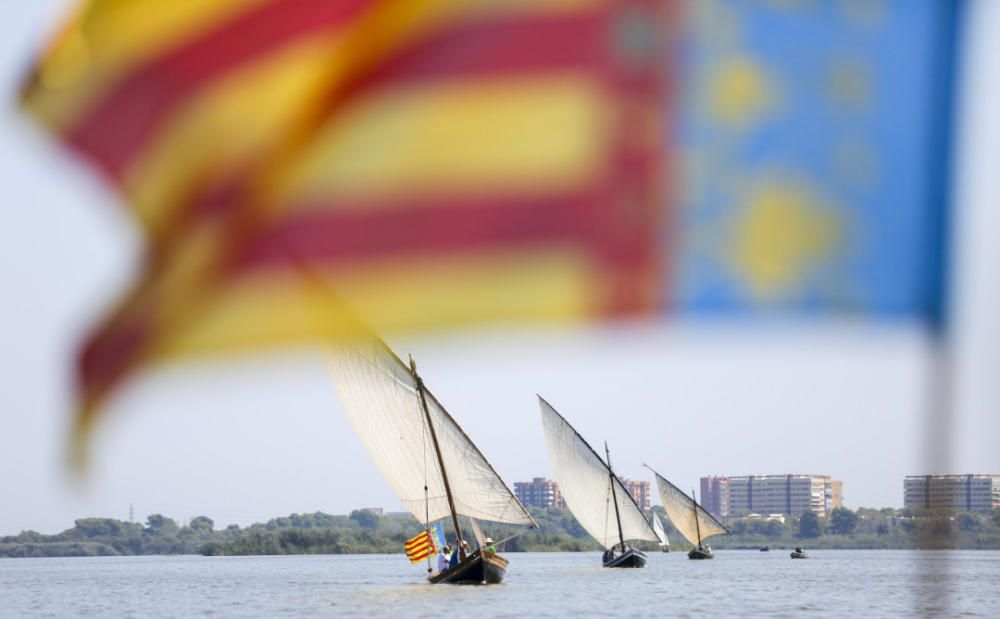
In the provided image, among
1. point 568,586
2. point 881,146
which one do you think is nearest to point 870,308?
point 881,146

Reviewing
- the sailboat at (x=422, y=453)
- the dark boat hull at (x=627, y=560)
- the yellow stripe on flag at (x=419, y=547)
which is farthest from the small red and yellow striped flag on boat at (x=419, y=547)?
the dark boat hull at (x=627, y=560)

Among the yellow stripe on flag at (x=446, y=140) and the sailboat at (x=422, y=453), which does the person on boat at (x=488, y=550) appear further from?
the yellow stripe on flag at (x=446, y=140)

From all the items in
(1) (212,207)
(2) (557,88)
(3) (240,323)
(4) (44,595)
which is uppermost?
(2) (557,88)

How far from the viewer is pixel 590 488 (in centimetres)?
8938

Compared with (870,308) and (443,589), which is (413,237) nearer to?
(870,308)

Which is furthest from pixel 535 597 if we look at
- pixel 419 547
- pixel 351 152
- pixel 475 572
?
pixel 351 152

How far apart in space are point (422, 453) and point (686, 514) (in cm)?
7871

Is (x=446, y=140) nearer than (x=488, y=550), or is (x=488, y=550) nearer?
(x=446, y=140)

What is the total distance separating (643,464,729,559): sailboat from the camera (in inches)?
5143

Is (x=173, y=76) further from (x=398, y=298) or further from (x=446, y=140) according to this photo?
(x=398, y=298)

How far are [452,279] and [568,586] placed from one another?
7795 cm

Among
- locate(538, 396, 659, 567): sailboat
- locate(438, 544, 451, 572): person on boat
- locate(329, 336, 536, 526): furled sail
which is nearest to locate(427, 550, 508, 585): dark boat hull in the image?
locate(438, 544, 451, 572): person on boat

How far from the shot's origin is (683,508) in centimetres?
13412

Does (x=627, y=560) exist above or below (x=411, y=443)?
below
